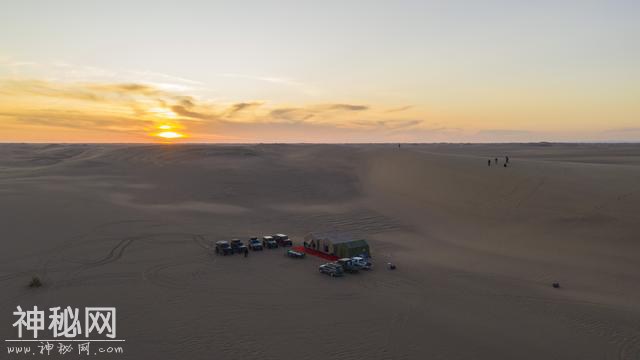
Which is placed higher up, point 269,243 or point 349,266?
point 269,243

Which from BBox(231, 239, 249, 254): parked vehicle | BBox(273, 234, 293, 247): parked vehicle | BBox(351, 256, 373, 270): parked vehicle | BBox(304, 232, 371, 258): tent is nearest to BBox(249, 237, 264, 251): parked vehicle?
BBox(231, 239, 249, 254): parked vehicle

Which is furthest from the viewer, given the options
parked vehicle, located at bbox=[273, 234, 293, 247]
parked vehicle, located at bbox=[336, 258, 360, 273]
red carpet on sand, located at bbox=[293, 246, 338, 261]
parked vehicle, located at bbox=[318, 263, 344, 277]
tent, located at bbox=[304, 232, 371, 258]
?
parked vehicle, located at bbox=[273, 234, 293, 247]

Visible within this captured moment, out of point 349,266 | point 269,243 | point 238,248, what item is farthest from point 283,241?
point 349,266

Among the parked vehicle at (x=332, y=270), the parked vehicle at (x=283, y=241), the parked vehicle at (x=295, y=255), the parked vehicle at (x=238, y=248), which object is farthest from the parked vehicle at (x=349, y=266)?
the parked vehicle at (x=238, y=248)

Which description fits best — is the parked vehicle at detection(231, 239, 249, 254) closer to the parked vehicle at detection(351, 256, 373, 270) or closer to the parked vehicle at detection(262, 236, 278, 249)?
the parked vehicle at detection(262, 236, 278, 249)

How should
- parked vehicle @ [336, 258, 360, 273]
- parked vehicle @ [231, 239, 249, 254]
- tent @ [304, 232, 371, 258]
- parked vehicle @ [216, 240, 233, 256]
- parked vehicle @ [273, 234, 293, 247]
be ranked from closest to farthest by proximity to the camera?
parked vehicle @ [336, 258, 360, 273], tent @ [304, 232, 371, 258], parked vehicle @ [216, 240, 233, 256], parked vehicle @ [231, 239, 249, 254], parked vehicle @ [273, 234, 293, 247]

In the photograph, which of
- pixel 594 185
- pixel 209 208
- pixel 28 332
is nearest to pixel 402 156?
pixel 594 185

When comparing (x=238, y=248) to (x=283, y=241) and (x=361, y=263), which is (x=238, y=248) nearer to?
(x=283, y=241)
